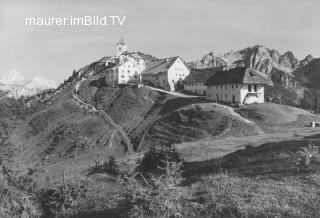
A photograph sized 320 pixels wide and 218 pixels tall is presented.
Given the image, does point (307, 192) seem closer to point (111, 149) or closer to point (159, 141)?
point (159, 141)

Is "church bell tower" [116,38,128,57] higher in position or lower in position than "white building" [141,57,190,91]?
higher

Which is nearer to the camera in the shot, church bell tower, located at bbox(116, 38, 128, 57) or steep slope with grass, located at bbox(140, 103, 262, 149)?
steep slope with grass, located at bbox(140, 103, 262, 149)

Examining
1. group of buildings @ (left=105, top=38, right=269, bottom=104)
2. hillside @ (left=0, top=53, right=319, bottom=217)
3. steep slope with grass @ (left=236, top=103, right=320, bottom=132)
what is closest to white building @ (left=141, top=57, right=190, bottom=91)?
group of buildings @ (left=105, top=38, right=269, bottom=104)

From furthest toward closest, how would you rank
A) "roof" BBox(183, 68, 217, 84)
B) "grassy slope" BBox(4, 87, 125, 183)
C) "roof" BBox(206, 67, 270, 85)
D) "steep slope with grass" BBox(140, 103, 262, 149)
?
"roof" BBox(183, 68, 217, 84), "roof" BBox(206, 67, 270, 85), "grassy slope" BBox(4, 87, 125, 183), "steep slope with grass" BBox(140, 103, 262, 149)

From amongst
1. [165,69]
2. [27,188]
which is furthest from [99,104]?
[27,188]

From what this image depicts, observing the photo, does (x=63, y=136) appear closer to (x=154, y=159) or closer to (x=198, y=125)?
(x=198, y=125)

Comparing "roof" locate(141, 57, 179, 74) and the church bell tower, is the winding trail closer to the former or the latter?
"roof" locate(141, 57, 179, 74)

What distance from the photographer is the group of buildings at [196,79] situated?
283 ft

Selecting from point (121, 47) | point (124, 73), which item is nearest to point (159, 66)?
point (124, 73)

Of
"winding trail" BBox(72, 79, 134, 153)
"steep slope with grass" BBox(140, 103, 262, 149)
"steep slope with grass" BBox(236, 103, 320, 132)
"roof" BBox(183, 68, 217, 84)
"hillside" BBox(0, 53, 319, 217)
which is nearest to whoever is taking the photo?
"hillside" BBox(0, 53, 319, 217)

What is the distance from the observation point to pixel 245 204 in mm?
20328

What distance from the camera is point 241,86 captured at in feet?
278

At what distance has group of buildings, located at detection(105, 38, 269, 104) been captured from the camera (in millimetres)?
86125

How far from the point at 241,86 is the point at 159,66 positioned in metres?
40.0
